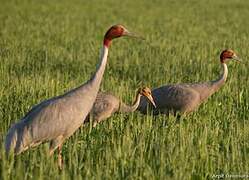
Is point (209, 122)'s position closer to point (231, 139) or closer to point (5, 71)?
point (231, 139)

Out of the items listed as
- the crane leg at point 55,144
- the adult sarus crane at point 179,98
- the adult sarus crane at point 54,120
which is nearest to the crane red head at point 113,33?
the adult sarus crane at point 54,120

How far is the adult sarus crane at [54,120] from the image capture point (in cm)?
636

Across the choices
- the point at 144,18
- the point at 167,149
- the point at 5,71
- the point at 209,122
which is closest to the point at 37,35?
the point at 5,71

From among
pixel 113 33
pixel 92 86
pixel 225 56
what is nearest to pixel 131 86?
pixel 225 56

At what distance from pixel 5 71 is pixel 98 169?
7084 mm

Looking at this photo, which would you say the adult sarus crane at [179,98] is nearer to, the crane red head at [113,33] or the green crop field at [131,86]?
the green crop field at [131,86]

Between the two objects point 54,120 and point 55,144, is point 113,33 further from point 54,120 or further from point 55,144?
point 55,144

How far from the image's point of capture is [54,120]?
6711 millimetres

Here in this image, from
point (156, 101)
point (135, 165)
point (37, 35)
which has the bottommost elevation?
point (135, 165)

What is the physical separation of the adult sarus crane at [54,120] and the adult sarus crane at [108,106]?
4.82 feet

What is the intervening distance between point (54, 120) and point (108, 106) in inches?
77.5

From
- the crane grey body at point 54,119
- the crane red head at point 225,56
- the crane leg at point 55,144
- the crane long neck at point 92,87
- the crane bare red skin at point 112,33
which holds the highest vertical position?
the crane bare red skin at point 112,33

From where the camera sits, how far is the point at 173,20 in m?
28.2

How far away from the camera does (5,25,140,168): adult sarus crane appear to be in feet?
20.9
